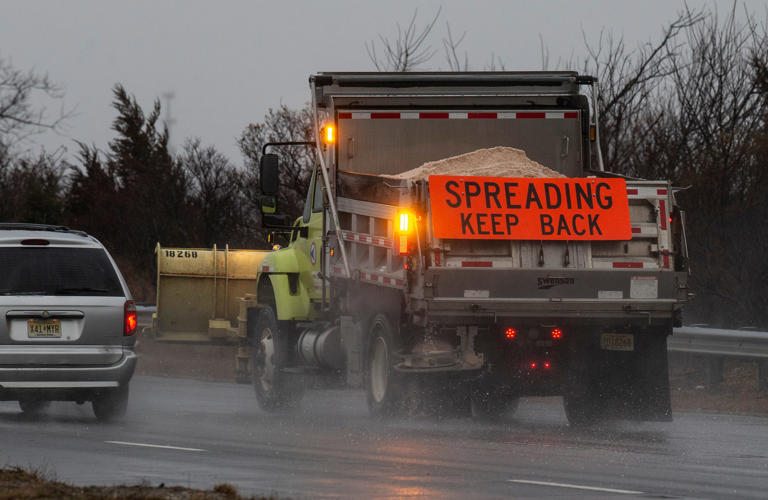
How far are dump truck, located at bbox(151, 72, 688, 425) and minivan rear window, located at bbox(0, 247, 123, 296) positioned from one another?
2.36 metres

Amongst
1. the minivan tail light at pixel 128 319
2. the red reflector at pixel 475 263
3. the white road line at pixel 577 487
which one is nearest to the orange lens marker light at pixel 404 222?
the red reflector at pixel 475 263

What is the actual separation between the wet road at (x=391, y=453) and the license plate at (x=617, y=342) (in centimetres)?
78

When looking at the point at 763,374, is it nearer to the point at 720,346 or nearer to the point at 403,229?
the point at 720,346

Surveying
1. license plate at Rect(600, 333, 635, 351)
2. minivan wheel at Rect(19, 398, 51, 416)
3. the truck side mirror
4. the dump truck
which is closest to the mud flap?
the dump truck

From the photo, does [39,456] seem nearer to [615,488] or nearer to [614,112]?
[615,488]

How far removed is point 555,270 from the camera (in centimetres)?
1409

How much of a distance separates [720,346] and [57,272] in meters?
7.80

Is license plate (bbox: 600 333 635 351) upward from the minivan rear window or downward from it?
downward

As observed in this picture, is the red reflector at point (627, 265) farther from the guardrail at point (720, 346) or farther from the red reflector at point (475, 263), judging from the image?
the guardrail at point (720, 346)

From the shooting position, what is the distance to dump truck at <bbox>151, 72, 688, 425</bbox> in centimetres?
1404

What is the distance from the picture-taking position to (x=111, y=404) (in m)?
15.0

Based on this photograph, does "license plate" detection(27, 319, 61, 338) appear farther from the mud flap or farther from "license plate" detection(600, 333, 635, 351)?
"license plate" detection(600, 333, 635, 351)

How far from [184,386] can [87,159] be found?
136ft

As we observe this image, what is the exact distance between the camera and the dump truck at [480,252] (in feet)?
46.1
